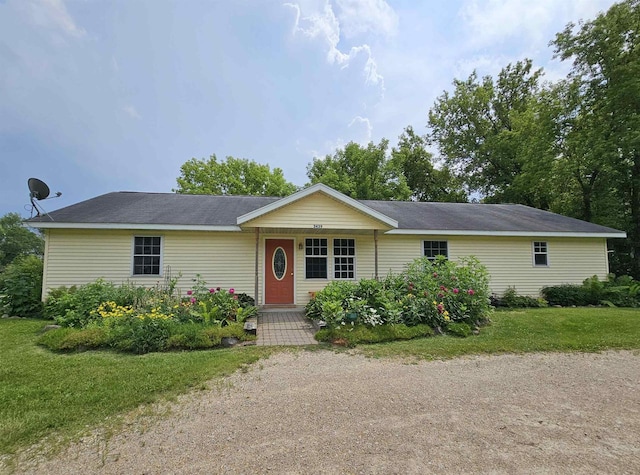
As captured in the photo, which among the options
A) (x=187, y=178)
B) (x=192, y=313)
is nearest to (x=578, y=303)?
(x=192, y=313)

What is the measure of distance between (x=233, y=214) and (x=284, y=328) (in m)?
5.15

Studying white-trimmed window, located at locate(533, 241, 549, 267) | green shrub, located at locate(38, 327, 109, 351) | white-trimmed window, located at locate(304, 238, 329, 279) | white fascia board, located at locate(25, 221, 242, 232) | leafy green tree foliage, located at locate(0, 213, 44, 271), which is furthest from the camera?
leafy green tree foliage, located at locate(0, 213, 44, 271)

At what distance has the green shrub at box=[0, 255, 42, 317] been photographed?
884cm

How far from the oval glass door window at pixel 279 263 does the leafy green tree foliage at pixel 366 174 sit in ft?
54.8

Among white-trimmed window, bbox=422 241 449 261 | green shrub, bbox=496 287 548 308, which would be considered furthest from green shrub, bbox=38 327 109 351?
green shrub, bbox=496 287 548 308

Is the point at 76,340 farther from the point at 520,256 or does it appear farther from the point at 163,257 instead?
the point at 520,256

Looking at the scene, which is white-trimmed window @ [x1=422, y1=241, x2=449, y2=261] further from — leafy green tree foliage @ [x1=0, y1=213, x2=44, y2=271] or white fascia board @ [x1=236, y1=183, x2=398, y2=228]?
leafy green tree foliage @ [x1=0, y1=213, x2=44, y2=271]

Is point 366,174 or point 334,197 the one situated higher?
→ point 366,174

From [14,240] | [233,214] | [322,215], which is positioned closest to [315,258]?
[322,215]

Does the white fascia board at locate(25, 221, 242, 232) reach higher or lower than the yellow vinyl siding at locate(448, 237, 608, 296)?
higher

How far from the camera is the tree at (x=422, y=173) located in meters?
28.1

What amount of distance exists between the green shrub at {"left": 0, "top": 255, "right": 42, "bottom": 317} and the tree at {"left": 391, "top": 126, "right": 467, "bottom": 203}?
25.6 metres

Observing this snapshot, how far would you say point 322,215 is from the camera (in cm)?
971

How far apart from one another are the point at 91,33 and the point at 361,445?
16292mm
